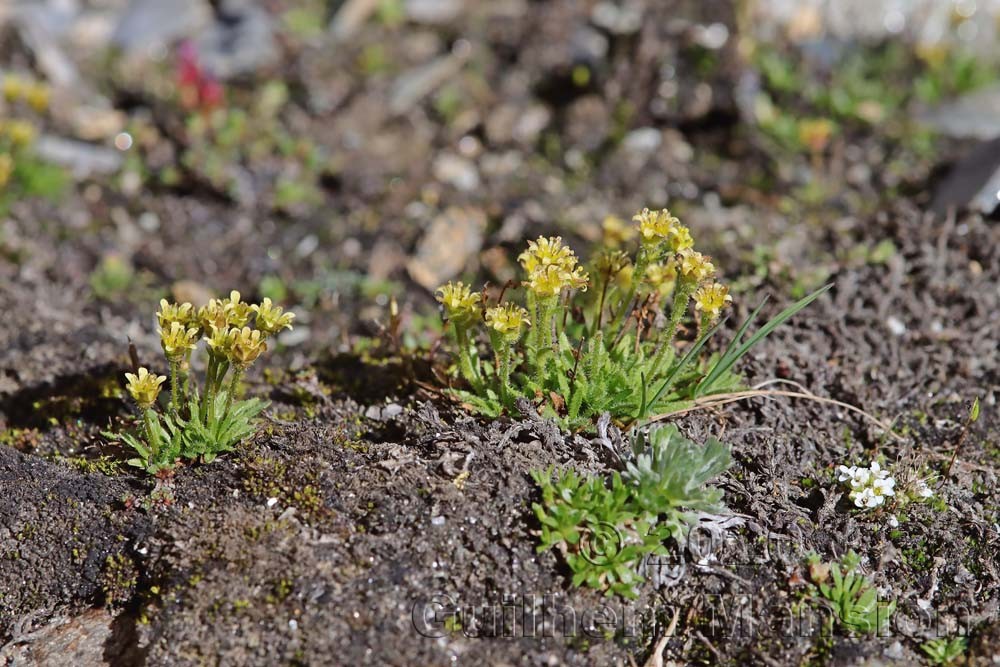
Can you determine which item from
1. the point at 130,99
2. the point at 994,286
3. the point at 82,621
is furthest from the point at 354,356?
the point at 130,99

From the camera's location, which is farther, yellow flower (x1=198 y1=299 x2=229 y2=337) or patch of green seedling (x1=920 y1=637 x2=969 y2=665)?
yellow flower (x1=198 y1=299 x2=229 y2=337)

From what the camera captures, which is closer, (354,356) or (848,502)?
(848,502)

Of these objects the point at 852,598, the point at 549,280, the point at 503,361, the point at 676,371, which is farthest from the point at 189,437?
the point at 852,598

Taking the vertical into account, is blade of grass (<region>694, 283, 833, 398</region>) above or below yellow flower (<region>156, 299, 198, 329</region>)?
above

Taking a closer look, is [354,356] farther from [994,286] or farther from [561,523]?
[994,286]

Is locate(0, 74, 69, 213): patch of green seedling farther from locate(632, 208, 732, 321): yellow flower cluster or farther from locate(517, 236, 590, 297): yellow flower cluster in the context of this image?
locate(632, 208, 732, 321): yellow flower cluster

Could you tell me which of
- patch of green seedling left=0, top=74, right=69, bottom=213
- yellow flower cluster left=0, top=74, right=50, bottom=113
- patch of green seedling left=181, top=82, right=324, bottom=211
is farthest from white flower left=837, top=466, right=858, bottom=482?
yellow flower cluster left=0, top=74, right=50, bottom=113
